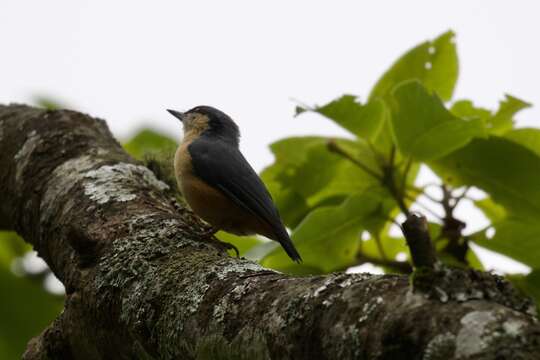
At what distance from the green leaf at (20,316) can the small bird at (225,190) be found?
1.64m

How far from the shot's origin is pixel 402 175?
336 centimetres

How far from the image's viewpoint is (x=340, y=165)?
11.2ft

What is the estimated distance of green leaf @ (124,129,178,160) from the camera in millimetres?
4305

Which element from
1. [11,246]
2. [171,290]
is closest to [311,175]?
[171,290]

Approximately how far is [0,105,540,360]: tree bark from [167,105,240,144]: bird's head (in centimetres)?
151

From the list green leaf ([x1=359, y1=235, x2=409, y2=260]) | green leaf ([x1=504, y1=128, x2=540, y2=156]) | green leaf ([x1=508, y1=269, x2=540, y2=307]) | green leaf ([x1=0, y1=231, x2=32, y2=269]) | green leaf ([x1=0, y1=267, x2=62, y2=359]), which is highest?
green leaf ([x1=504, y1=128, x2=540, y2=156])

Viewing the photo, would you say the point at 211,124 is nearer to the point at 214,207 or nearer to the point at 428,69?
the point at 214,207

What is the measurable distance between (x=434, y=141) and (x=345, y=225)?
50 centimetres

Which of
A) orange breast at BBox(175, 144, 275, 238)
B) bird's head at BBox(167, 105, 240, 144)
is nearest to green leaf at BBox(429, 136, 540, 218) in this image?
orange breast at BBox(175, 144, 275, 238)

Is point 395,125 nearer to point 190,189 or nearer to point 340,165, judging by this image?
point 340,165

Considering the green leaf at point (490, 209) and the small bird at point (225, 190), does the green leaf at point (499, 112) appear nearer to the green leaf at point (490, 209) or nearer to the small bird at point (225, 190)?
the green leaf at point (490, 209)

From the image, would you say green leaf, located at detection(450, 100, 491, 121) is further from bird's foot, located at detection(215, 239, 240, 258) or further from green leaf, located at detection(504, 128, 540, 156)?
bird's foot, located at detection(215, 239, 240, 258)

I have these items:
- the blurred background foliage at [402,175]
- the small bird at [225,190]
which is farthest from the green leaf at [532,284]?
the small bird at [225,190]

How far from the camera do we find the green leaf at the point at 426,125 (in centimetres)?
292
